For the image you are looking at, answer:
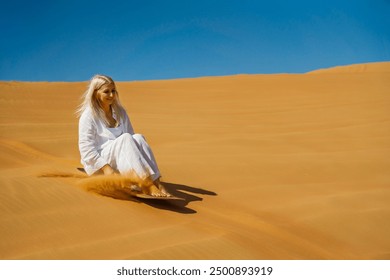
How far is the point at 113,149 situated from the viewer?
482cm

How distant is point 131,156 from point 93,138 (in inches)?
23.3

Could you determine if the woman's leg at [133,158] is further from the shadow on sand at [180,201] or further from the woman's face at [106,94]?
the woman's face at [106,94]

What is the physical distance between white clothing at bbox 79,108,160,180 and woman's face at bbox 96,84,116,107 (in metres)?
0.18

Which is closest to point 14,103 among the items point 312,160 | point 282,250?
point 312,160

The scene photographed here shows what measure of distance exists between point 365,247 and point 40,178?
321 centimetres

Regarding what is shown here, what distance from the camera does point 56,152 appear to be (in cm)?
795

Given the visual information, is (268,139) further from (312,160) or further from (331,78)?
(331,78)

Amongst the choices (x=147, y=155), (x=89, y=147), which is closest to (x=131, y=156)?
(x=147, y=155)

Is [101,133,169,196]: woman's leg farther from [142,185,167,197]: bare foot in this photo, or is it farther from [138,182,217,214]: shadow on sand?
[138,182,217,214]: shadow on sand

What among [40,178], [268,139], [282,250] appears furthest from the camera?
[268,139]

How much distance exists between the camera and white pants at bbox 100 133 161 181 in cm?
465

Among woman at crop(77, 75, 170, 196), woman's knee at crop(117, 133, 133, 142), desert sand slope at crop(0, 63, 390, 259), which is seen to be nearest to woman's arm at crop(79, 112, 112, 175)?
woman at crop(77, 75, 170, 196)

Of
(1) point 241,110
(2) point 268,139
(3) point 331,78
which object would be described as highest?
(3) point 331,78

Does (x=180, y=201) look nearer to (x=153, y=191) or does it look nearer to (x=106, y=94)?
(x=153, y=191)
